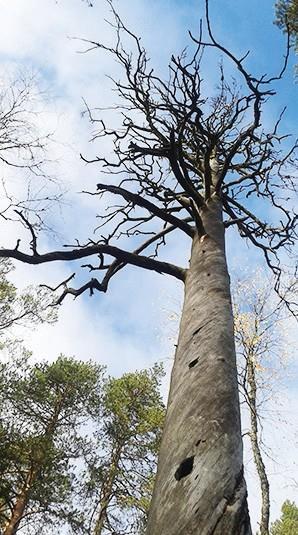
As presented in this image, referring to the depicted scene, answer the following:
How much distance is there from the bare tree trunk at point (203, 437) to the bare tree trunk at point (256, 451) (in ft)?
24.9

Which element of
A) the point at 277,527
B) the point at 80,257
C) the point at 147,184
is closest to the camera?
the point at 80,257

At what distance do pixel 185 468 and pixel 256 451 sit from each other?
31.0 feet

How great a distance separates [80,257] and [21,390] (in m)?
12.4

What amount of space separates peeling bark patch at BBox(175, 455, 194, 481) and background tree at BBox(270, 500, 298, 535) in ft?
88.7

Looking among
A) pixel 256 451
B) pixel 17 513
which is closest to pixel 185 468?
pixel 256 451

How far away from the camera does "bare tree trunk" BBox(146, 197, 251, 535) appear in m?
1.31

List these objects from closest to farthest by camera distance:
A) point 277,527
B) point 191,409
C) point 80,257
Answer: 1. point 191,409
2. point 80,257
3. point 277,527

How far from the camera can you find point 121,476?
14.9 metres

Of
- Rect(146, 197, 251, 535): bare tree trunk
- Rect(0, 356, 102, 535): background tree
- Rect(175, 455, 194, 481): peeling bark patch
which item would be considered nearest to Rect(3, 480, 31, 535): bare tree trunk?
Rect(0, 356, 102, 535): background tree

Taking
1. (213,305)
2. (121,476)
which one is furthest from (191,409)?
(121,476)

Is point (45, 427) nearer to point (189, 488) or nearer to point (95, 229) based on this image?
point (95, 229)

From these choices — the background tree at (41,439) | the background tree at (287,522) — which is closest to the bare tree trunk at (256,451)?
the background tree at (41,439)

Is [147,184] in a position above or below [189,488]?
above

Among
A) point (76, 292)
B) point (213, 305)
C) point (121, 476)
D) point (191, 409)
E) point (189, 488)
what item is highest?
point (121, 476)
